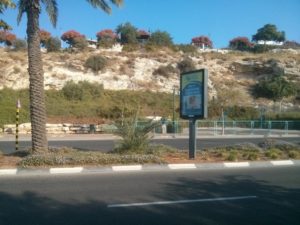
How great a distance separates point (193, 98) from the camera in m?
16.6

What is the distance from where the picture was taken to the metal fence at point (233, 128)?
1480 inches

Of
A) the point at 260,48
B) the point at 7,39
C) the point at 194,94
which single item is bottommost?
the point at 194,94

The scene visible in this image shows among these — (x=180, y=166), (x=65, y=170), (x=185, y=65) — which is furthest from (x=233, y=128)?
(x=65, y=170)

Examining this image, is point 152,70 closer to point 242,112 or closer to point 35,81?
point 242,112

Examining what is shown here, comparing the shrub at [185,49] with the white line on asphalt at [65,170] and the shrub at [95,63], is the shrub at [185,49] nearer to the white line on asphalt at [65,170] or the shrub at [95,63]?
the shrub at [95,63]

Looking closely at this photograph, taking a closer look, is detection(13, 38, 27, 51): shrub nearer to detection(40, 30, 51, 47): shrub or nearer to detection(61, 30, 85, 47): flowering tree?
detection(40, 30, 51, 47): shrub

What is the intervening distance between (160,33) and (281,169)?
A: 75.1 metres

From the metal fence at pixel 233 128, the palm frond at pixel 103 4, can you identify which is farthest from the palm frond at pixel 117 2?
the metal fence at pixel 233 128

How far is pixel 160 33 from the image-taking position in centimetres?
8744

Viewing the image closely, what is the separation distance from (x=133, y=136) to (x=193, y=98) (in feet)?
8.52

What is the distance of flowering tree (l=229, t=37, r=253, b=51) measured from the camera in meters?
101

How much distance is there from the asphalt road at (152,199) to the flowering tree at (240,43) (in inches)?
3564

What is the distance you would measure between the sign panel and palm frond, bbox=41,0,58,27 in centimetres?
517

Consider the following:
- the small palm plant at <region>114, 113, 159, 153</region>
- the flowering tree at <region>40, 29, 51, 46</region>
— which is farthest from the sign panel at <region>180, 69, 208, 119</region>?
the flowering tree at <region>40, 29, 51, 46</region>
